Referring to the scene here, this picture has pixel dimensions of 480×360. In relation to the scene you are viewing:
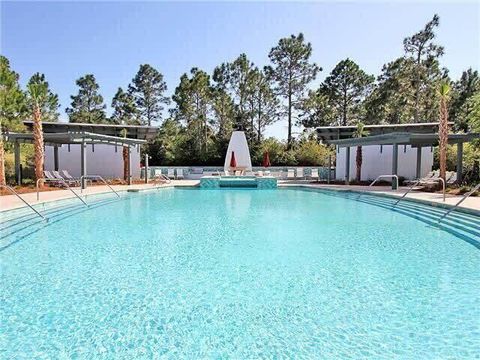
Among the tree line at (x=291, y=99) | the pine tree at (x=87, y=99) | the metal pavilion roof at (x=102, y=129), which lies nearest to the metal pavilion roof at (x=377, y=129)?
the tree line at (x=291, y=99)

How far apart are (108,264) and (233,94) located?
29.7 metres

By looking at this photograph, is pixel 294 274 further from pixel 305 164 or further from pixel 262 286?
pixel 305 164

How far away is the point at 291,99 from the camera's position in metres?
34.0

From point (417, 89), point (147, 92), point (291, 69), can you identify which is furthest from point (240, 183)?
point (147, 92)

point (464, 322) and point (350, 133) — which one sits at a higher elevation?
point (350, 133)

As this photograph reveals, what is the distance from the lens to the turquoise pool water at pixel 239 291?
2939 mm

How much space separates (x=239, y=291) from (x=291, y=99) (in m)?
31.6

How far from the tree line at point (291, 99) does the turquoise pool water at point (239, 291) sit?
23.6 m

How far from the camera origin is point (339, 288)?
4.26 m

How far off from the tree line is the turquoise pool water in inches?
928

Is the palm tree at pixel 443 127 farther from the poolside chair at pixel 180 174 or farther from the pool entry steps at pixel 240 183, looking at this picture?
the poolside chair at pixel 180 174

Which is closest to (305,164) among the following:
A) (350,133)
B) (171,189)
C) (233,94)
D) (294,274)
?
(350,133)

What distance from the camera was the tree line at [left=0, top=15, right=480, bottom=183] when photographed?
30.5 metres

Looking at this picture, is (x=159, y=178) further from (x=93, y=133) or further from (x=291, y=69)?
(x=291, y=69)
